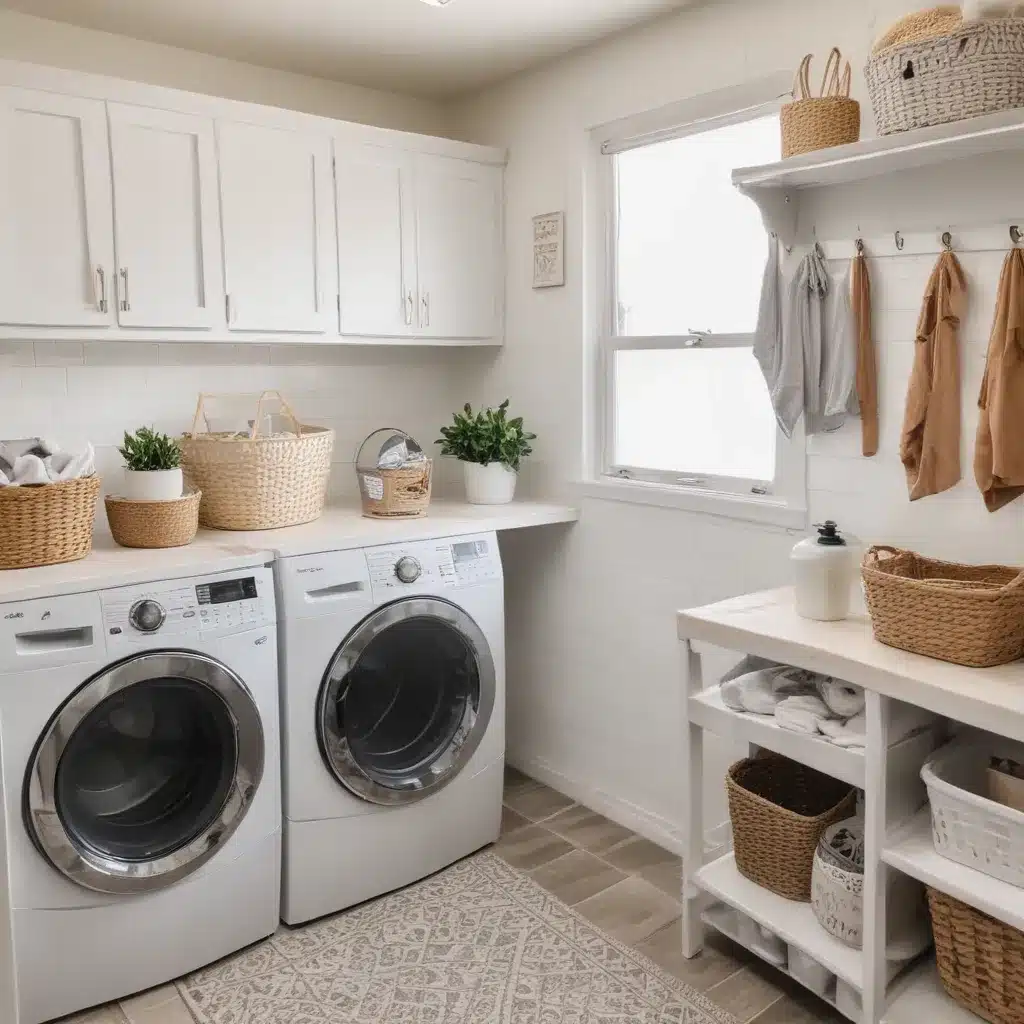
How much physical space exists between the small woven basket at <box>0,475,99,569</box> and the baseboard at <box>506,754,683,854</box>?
180 centimetres

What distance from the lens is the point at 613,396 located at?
311 cm

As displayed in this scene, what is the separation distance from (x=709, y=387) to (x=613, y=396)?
15.8 inches

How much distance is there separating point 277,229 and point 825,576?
1.87 m

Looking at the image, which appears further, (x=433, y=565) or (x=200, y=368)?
(x=200, y=368)

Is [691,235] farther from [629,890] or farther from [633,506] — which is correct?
[629,890]

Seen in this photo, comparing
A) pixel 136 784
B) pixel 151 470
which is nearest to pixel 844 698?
pixel 136 784

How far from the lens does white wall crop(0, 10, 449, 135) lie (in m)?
2.69

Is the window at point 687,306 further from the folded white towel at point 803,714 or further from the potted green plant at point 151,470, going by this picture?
the potted green plant at point 151,470

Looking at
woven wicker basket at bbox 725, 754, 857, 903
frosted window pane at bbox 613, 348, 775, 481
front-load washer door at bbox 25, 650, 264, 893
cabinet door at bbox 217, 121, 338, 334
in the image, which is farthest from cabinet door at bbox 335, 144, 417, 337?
woven wicker basket at bbox 725, 754, 857, 903

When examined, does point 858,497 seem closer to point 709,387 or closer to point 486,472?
point 709,387

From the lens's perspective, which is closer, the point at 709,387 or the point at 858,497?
the point at 858,497

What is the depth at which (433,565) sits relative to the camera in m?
2.71

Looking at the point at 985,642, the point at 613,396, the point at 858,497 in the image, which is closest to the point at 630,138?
the point at 613,396

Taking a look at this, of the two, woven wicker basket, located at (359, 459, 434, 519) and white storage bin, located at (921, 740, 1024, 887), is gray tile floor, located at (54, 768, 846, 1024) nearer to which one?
white storage bin, located at (921, 740, 1024, 887)
